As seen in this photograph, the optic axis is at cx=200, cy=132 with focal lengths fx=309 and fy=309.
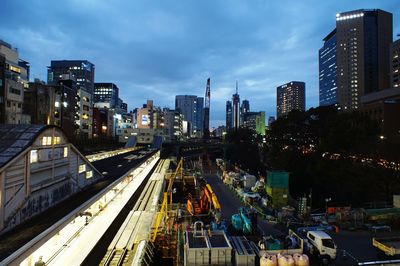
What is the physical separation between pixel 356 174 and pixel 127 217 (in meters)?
22.9

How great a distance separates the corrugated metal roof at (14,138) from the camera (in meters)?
13.5

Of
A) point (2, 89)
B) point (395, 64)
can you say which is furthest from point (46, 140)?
point (395, 64)

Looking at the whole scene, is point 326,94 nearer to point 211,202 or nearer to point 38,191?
point 211,202

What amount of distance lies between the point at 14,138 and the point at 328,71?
172 metres

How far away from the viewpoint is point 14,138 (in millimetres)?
15031

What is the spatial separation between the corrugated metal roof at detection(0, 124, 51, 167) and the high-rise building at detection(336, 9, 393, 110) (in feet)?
458

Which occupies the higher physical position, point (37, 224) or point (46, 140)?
point (46, 140)

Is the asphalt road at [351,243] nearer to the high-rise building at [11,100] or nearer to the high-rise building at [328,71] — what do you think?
the high-rise building at [11,100]

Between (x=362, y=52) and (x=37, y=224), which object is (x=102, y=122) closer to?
(x=37, y=224)

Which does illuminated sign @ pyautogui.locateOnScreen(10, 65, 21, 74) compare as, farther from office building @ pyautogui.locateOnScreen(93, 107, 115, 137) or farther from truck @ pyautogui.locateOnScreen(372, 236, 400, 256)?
truck @ pyautogui.locateOnScreen(372, 236, 400, 256)

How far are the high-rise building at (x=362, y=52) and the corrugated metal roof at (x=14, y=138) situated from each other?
5494 inches

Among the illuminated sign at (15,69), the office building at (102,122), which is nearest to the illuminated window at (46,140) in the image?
the illuminated sign at (15,69)

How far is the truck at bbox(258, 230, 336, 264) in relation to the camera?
51.2 feet

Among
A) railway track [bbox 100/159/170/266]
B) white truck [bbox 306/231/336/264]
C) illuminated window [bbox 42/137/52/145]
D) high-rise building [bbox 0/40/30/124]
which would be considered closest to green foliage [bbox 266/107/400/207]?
white truck [bbox 306/231/336/264]
